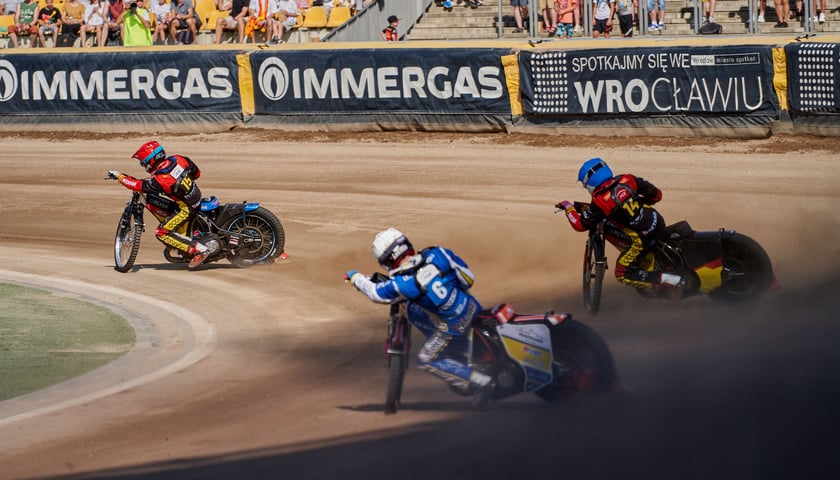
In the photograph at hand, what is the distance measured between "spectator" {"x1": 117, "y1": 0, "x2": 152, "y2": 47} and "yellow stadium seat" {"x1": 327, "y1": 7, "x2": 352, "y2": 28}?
434cm

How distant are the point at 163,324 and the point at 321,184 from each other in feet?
26.4

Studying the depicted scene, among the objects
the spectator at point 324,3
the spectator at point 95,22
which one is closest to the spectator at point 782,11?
the spectator at point 324,3

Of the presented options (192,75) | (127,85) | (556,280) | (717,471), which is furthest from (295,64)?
(717,471)

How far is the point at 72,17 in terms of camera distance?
29.8m

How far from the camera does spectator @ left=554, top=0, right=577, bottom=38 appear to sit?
2495 centimetres

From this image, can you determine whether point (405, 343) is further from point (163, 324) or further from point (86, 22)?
point (86, 22)

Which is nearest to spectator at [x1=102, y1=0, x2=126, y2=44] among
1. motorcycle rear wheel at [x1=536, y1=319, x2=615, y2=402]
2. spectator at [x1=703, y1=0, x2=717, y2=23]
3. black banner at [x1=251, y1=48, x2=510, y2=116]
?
black banner at [x1=251, y1=48, x2=510, y2=116]

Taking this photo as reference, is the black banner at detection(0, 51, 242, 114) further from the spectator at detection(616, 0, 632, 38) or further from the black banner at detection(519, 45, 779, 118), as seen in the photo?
the spectator at detection(616, 0, 632, 38)

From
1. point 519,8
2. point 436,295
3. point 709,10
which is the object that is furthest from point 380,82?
point 436,295

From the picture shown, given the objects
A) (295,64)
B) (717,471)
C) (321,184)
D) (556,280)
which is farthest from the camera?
(295,64)

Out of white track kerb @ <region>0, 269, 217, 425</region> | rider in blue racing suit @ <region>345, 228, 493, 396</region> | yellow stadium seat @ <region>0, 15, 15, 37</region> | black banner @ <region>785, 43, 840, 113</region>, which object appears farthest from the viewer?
yellow stadium seat @ <region>0, 15, 15, 37</region>

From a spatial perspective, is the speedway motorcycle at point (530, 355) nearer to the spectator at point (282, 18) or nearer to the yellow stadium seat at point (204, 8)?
the spectator at point (282, 18)

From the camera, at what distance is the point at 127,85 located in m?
25.6

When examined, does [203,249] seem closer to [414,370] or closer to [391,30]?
[414,370]
